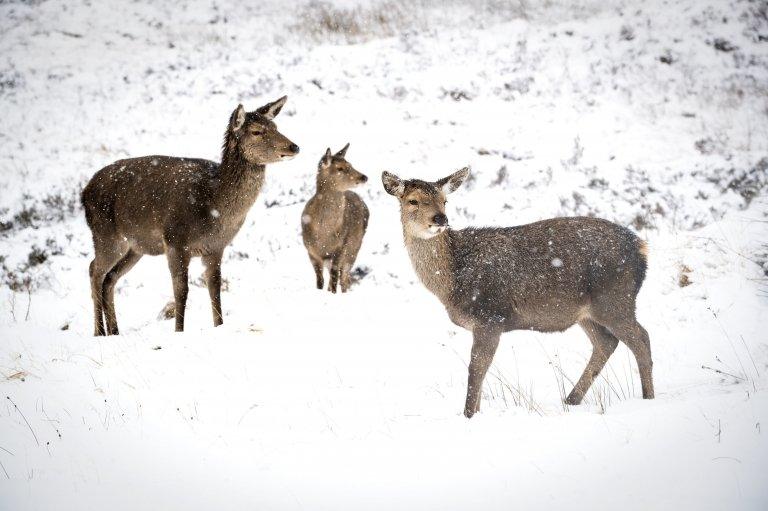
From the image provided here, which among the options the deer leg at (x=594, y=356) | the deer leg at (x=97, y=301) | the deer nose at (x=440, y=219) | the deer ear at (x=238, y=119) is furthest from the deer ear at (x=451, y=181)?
the deer leg at (x=97, y=301)

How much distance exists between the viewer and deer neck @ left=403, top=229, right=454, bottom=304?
211 inches

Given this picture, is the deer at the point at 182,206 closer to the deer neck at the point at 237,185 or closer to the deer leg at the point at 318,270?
the deer neck at the point at 237,185

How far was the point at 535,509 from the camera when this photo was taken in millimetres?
3162

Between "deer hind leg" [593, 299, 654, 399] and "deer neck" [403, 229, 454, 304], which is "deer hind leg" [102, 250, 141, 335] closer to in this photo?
"deer neck" [403, 229, 454, 304]

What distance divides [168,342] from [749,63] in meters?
18.7

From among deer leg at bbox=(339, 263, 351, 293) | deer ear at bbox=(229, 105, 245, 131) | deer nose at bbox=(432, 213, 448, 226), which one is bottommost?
deer leg at bbox=(339, 263, 351, 293)

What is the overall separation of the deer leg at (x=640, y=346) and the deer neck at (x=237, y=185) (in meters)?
4.63

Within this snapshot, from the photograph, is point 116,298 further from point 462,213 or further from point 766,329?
point 766,329

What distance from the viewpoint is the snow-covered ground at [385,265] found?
3693 millimetres

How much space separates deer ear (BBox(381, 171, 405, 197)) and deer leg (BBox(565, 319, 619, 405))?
2.20 meters

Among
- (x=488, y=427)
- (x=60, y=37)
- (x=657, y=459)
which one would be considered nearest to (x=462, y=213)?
(x=488, y=427)

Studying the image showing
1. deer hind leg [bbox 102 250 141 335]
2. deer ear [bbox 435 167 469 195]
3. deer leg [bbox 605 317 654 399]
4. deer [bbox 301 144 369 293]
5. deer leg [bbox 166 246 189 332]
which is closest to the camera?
deer leg [bbox 605 317 654 399]

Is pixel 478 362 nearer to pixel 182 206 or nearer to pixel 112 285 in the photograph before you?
pixel 182 206

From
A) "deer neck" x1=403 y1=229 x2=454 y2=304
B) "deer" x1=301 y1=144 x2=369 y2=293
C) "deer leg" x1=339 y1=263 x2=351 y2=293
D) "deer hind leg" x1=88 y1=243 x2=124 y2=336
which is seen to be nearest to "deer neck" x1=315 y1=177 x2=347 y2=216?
"deer" x1=301 y1=144 x2=369 y2=293
